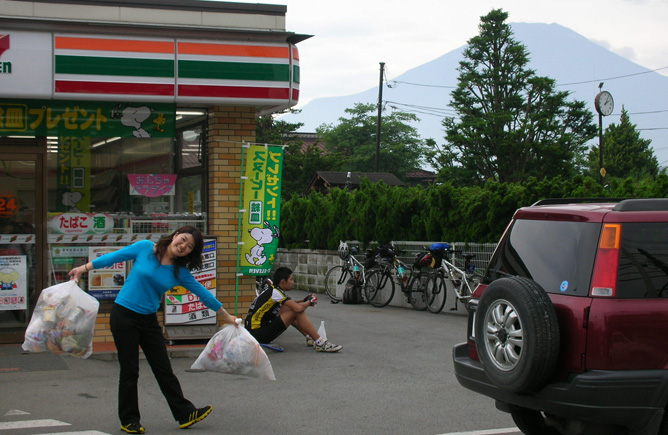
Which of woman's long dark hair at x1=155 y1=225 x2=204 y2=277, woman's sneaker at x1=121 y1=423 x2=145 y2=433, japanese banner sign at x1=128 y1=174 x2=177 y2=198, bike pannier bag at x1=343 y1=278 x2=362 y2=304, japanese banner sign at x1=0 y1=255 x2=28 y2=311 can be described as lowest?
bike pannier bag at x1=343 y1=278 x2=362 y2=304

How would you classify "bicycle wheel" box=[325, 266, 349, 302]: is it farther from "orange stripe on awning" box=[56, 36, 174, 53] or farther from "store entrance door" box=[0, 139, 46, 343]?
"orange stripe on awning" box=[56, 36, 174, 53]

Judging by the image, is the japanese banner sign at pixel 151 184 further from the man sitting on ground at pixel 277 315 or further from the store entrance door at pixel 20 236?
the man sitting on ground at pixel 277 315

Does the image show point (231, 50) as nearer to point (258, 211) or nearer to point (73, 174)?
point (258, 211)

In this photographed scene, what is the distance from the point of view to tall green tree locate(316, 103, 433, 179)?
64.8 meters

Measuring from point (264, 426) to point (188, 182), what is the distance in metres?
4.70

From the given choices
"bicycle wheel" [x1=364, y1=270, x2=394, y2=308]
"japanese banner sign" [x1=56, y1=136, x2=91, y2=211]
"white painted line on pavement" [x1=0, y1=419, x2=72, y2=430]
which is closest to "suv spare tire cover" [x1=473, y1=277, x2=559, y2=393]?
"white painted line on pavement" [x1=0, y1=419, x2=72, y2=430]

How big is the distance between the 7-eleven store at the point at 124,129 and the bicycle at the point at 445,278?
4.88 meters

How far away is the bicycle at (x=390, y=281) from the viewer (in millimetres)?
15172

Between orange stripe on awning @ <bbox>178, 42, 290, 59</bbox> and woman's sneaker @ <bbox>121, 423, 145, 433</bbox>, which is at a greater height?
orange stripe on awning @ <bbox>178, 42, 290, 59</bbox>

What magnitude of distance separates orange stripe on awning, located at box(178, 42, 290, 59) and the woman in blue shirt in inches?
155

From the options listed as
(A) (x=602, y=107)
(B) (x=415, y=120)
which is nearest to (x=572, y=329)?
(A) (x=602, y=107)

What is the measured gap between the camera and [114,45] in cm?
924

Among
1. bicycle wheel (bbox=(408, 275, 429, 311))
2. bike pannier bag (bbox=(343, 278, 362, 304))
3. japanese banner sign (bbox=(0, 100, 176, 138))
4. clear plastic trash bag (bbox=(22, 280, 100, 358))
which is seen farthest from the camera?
bike pannier bag (bbox=(343, 278, 362, 304))

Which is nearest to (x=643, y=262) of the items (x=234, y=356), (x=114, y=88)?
(x=234, y=356)
